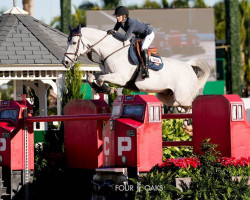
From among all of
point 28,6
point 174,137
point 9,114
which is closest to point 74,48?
point 9,114

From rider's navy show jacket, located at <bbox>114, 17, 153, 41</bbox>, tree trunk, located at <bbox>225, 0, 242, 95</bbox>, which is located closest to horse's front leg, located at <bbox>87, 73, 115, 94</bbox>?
rider's navy show jacket, located at <bbox>114, 17, 153, 41</bbox>

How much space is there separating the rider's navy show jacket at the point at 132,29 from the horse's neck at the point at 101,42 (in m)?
0.11

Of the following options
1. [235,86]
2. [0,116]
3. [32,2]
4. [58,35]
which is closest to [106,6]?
[235,86]

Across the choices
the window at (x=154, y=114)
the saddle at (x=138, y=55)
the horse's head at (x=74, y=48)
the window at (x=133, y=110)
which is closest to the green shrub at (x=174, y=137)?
the saddle at (x=138, y=55)

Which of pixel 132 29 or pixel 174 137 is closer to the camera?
pixel 132 29

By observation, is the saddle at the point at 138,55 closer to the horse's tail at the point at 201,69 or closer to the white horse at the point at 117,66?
the white horse at the point at 117,66

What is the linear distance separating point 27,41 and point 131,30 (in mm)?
8483

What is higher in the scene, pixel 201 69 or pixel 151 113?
pixel 201 69

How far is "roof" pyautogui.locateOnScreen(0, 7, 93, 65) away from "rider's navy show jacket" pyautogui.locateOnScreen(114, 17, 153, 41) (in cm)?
709

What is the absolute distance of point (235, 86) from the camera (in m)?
36.4

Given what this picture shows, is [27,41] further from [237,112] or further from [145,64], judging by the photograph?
[237,112]

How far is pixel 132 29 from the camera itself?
1074 cm

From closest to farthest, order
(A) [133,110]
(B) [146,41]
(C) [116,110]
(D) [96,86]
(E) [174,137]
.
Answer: (A) [133,110], (C) [116,110], (D) [96,86], (B) [146,41], (E) [174,137]

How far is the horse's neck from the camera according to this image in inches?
431
